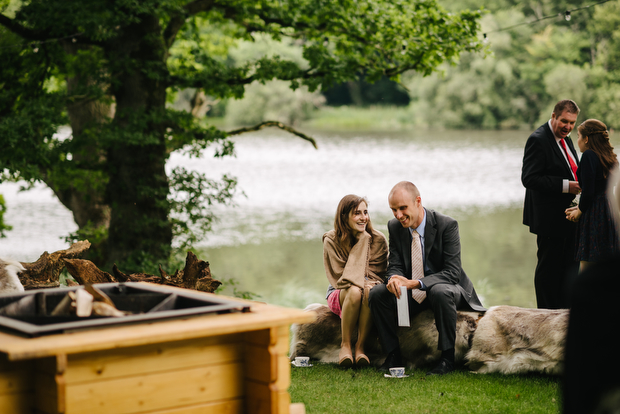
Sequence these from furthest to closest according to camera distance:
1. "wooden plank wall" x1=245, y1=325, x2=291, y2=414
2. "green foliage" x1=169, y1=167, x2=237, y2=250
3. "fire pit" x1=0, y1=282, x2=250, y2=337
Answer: "green foliage" x1=169, y1=167, x2=237, y2=250 < "wooden plank wall" x1=245, y1=325, x2=291, y2=414 < "fire pit" x1=0, y1=282, x2=250, y2=337

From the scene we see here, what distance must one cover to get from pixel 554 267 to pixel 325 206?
13.3m

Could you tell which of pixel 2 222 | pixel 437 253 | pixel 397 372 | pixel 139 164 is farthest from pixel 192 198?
pixel 397 372

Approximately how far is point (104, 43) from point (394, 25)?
3.14 meters

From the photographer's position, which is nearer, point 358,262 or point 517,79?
point 358,262

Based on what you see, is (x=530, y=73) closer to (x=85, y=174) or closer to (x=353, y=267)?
(x=85, y=174)

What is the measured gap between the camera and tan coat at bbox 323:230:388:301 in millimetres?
4359

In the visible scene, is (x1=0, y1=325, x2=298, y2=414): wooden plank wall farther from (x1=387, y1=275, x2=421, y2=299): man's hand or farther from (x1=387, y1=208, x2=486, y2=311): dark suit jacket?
(x1=387, y1=208, x2=486, y2=311): dark suit jacket

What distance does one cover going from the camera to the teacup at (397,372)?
4102 millimetres

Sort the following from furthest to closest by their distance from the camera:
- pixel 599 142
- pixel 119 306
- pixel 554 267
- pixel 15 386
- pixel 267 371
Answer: pixel 554 267
pixel 599 142
pixel 119 306
pixel 267 371
pixel 15 386

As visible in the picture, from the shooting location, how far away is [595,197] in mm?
4301

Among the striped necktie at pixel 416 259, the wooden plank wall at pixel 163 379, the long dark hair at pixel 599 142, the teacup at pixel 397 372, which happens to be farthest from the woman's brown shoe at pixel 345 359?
the long dark hair at pixel 599 142

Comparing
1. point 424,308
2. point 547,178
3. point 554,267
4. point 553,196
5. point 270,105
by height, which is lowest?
point 424,308

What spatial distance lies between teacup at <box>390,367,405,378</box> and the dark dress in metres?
1.43

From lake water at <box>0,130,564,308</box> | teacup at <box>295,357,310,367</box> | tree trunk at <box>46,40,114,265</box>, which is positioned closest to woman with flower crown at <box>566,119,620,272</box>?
teacup at <box>295,357,310,367</box>
